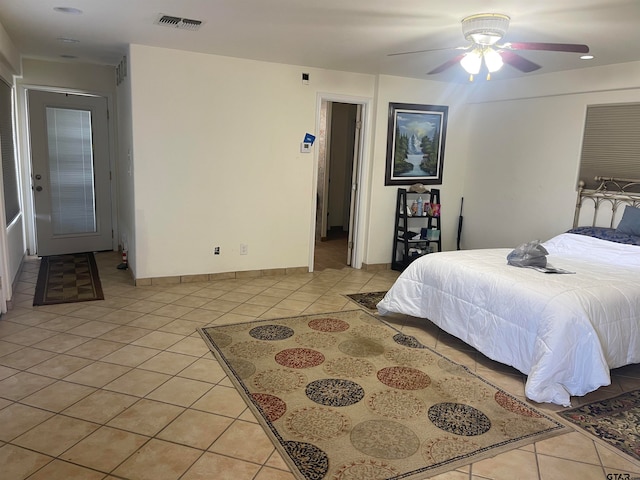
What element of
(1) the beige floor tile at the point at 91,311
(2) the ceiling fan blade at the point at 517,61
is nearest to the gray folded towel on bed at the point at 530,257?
(2) the ceiling fan blade at the point at 517,61

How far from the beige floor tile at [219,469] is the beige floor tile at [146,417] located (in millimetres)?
380

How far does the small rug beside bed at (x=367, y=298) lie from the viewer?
4598mm

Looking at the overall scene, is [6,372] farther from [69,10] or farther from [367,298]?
[367,298]

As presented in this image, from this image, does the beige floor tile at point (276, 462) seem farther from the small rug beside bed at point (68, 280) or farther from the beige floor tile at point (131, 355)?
the small rug beside bed at point (68, 280)

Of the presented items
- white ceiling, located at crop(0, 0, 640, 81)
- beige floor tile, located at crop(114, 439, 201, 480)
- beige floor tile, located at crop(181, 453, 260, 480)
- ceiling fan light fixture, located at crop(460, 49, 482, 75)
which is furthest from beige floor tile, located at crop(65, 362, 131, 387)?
ceiling fan light fixture, located at crop(460, 49, 482, 75)

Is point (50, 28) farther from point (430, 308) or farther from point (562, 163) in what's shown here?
point (562, 163)

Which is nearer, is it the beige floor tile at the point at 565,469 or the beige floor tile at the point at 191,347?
the beige floor tile at the point at 565,469

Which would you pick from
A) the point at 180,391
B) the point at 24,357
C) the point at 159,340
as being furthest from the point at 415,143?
the point at 24,357

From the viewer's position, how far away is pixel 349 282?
17.8 ft

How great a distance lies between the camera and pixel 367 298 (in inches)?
190

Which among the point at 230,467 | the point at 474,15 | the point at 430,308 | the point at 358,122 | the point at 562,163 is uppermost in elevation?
the point at 474,15

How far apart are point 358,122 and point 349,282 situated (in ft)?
6.77

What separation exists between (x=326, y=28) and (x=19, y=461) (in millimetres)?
3375

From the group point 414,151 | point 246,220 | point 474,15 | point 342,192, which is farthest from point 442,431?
point 342,192
